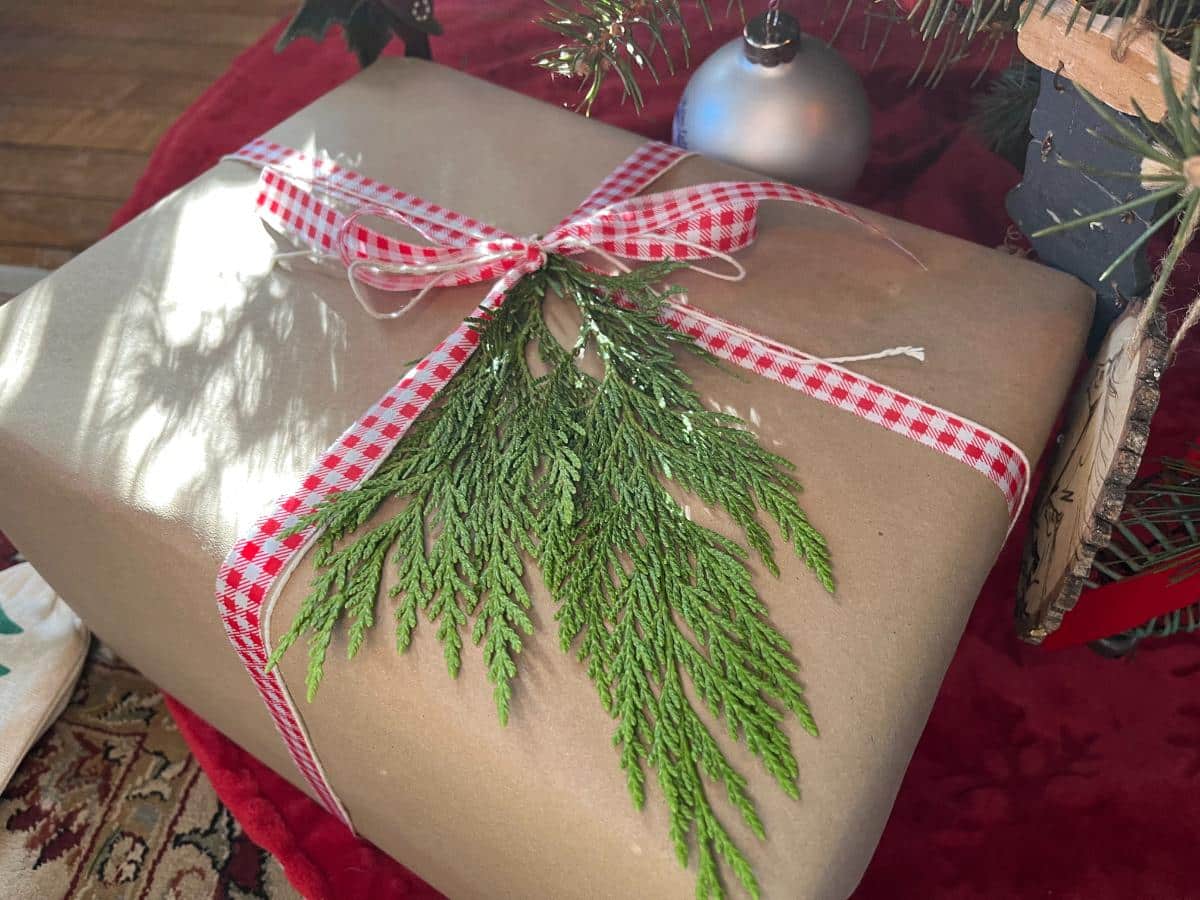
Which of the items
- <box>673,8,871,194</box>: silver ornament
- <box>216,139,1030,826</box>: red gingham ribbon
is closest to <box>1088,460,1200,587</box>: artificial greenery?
<box>216,139,1030,826</box>: red gingham ribbon

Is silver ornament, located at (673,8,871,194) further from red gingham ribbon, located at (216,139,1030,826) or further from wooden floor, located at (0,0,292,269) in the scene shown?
wooden floor, located at (0,0,292,269)

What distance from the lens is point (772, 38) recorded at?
2.85ft

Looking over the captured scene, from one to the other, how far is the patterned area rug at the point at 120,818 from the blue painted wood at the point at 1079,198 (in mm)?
811

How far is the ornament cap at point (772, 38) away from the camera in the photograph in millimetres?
868

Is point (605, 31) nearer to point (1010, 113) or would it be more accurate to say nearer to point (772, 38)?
point (772, 38)

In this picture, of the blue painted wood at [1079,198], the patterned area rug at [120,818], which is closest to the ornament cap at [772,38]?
the blue painted wood at [1079,198]

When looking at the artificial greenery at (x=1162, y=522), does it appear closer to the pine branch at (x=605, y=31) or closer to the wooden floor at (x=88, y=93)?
the pine branch at (x=605, y=31)

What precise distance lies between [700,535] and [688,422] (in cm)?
8

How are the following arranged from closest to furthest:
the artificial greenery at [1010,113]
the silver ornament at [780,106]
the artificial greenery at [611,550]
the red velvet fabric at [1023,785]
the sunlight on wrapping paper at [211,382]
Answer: the artificial greenery at [611,550] < the sunlight on wrapping paper at [211,382] < the red velvet fabric at [1023,785] < the silver ornament at [780,106] < the artificial greenery at [1010,113]

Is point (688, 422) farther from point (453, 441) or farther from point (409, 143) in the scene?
point (409, 143)

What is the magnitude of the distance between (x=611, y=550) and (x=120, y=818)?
555mm

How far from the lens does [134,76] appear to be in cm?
162

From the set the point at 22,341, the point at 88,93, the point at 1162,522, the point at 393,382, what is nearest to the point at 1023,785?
the point at 1162,522

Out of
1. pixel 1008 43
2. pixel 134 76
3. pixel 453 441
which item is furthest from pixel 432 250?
pixel 134 76
